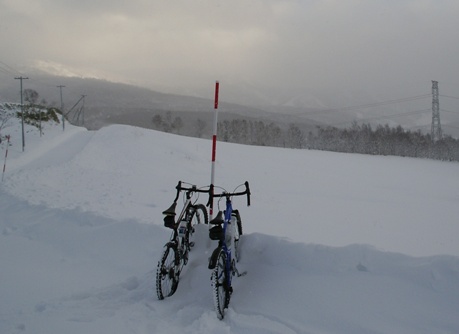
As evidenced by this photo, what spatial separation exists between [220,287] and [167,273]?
2.40 ft

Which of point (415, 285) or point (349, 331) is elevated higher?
point (415, 285)

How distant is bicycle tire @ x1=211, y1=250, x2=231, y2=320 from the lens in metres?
3.88

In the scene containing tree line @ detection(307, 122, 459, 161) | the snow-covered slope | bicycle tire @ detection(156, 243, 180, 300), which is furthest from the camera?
tree line @ detection(307, 122, 459, 161)

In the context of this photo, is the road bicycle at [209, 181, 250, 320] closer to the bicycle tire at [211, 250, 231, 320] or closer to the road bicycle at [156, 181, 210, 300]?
the bicycle tire at [211, 250, 231, 320]

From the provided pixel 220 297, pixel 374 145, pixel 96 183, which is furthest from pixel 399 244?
Answer: pixel 374 145

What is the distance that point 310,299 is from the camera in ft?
13.6

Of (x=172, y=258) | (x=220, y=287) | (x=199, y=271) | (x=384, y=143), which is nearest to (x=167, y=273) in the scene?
(x=172, y=258)

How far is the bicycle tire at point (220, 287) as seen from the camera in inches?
153

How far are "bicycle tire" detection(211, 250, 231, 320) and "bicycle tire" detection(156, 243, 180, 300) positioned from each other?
0.66m

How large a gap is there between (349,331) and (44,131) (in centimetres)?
4889

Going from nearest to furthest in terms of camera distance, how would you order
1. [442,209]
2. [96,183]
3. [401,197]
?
[96,183] < [442,209] < [401,197]

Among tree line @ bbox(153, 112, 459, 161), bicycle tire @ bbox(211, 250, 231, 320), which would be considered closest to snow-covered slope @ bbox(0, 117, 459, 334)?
bicycle tire @ bbox(211, 250, 231, 320)

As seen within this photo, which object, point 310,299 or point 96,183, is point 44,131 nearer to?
point 96,183

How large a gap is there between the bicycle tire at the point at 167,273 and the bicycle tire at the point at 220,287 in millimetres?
658
